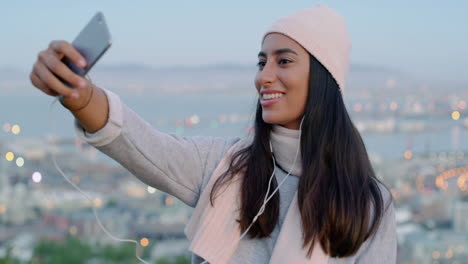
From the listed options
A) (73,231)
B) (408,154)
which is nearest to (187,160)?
(73,231)

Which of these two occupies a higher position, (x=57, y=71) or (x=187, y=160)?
(x=57, y=71)

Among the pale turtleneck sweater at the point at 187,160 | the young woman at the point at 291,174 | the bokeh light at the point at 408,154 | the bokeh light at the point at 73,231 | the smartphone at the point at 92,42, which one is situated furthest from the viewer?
the bokeh light at the point at 408,154

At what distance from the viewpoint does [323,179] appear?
4.27ft

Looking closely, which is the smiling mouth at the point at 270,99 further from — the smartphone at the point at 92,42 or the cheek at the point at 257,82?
the smartphone at the point at 92,42

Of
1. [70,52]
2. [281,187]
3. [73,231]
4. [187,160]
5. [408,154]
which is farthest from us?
[408,154]

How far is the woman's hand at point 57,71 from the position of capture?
86 centimetres

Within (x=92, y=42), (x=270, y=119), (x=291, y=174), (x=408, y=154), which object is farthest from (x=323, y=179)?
(x=408, y=154)

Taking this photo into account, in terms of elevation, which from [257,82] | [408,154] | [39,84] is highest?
[39,84]

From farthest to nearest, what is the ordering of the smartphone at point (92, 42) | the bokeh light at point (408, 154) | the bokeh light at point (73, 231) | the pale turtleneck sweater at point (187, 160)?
the bokeh light at point (408, 154)
the bokeh light at point (73, 231)
the pale turtleneck sweater at point (187, 160)
the smartphone at point (92, 42)

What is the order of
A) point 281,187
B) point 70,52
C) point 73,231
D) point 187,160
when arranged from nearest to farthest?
1. point 70,52
2. point 187,160
3. point 281,187
4. point 73,231

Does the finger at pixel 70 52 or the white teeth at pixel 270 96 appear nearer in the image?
the finger at pixel 70 52

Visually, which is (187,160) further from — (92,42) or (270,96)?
(92,42)

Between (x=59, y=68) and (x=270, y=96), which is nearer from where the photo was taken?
(x=59, y=68)

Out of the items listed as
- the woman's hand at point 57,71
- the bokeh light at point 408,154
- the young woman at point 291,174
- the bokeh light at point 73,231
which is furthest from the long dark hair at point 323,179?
the bokeh light at point 408,154
